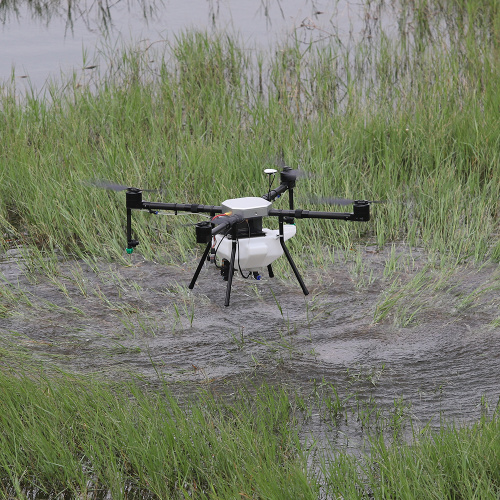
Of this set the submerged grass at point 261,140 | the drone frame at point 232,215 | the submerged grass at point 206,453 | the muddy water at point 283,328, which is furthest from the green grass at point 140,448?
the submerged grass at point 261,140

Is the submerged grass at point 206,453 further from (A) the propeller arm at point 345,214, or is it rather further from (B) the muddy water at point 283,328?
(A) the propeller arm at point 345,214

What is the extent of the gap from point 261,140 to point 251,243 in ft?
7.25

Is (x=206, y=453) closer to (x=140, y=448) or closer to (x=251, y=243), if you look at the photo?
(x=140, y=448)

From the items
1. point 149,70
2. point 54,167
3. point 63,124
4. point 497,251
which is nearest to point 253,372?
point 497,251

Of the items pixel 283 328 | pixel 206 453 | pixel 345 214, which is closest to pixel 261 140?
pixel 283 328

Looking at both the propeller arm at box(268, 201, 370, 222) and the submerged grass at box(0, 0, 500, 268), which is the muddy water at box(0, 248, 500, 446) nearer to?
the submerged grass at box(0, 0, 500, 268)

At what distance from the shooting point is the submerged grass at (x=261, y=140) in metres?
5.55

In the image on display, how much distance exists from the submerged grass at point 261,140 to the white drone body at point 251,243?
99 cm

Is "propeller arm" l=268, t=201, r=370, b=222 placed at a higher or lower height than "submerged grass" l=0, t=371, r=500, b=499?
higher

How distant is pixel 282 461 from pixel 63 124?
4366mm

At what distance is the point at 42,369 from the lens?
141 inches

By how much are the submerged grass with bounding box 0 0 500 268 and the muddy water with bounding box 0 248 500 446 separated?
350 mm

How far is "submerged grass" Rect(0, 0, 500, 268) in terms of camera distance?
5551 millimetres

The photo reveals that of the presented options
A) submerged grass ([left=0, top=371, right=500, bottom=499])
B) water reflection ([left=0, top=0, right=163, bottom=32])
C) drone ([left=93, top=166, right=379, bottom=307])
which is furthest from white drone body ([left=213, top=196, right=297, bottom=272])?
water reflection ([left=0, top=0, right=163, bottom=32])
